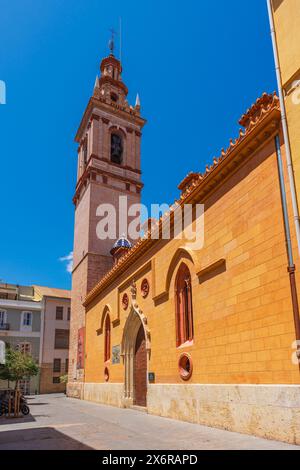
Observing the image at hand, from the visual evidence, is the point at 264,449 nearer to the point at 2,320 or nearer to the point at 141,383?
the point at 141,383

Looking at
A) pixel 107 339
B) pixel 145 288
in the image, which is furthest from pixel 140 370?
pixel 107 339

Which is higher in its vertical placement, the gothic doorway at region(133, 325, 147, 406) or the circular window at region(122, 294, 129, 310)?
the circular window at region(122, 294, 129, 310)

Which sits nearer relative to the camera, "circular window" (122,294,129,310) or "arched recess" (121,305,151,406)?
"arched recess" (121,305,151,406)

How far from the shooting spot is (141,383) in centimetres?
1556

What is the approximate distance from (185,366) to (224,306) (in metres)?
3.03

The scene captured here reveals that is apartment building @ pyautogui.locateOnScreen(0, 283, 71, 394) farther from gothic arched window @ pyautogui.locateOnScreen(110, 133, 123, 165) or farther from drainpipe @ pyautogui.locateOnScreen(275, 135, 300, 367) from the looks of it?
drainpipe @ pyautogui.locateOnScreen(275, 135, 300, 367)

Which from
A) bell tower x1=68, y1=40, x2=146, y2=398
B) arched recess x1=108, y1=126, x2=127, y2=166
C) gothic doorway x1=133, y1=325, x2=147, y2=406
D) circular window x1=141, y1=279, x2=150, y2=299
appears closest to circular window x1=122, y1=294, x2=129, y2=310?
gothic doorway x1=133, y1=325, x2=147, y2=406

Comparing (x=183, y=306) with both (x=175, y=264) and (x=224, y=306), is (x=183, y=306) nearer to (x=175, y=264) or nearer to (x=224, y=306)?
(x=175, y=264)

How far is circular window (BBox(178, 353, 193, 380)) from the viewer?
37.0ft

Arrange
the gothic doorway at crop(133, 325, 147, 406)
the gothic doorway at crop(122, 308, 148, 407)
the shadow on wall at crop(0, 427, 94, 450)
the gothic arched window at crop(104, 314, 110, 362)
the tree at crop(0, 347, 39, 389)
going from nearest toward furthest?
the shadow on wall at crop(0, 427, 94, 450), the gothic doorway at crop(133, 325, 147, 406), the gothic doorway at crop(122, 308, 148, 407), the tree at crop(0, 347, 39, 389), the gothic arched window at crop(104, 314, 110, 362)

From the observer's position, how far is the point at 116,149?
3291 centimetres

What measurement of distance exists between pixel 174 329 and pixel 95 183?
19.5m

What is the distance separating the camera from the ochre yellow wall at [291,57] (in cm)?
822
